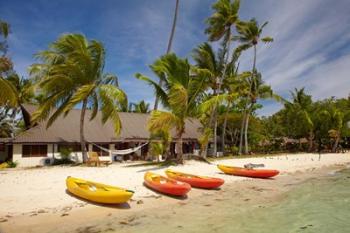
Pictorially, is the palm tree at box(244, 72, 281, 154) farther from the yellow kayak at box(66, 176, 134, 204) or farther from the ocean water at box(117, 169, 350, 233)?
the yellow kayak at box(66, 176, 134, 204)

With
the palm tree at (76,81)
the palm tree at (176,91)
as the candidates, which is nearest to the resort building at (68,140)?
the palm tree at (76,81)

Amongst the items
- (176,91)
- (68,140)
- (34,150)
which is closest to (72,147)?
(68,140)

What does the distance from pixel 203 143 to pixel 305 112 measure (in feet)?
60.4

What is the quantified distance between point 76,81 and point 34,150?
19.0ft

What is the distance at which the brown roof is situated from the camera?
20.1m

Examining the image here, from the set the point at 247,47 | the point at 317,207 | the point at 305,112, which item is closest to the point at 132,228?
the point at 317,207

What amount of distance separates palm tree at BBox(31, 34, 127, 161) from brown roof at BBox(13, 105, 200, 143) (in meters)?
2.94

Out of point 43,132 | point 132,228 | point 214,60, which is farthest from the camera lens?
point 214,60

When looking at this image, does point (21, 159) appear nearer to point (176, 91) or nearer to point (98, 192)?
point (176, 91)

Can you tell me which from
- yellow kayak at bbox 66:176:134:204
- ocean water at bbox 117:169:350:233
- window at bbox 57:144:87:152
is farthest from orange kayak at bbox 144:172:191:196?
window at bbox 57:144:87:152

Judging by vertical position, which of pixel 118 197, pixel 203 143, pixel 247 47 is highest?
pixel 247 47

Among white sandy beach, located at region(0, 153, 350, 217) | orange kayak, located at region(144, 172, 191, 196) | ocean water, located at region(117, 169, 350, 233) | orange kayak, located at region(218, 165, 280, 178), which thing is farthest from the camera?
orange kayak, located at region(218, 165, 280, 178)

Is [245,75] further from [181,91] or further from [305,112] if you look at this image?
[181,91]

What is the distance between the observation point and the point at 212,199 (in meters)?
10.9
